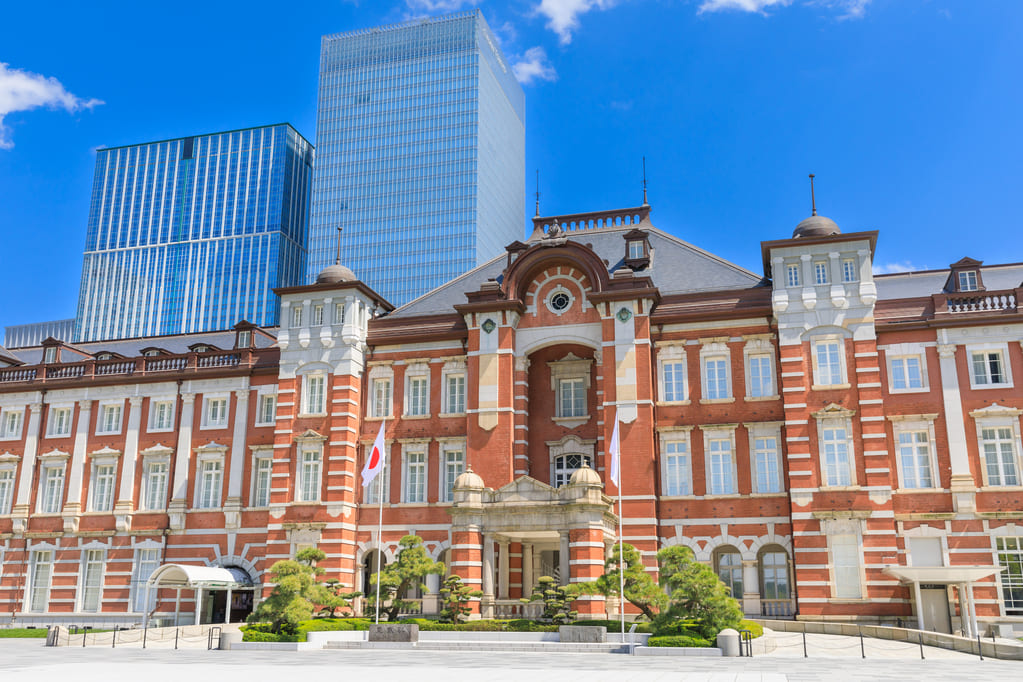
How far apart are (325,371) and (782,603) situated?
21.8 metres

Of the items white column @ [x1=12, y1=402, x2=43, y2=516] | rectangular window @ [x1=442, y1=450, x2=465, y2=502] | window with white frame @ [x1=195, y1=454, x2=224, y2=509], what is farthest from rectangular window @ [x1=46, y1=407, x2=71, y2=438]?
rectangular window @ [x1=442, y1=450, x2=465, y2=502]

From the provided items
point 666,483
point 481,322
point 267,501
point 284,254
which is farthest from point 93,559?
point 284,254

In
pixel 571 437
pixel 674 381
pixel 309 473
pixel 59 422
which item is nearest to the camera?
pixel 674 381

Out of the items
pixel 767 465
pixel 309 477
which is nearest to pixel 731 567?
pixel 767 465

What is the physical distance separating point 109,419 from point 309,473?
1262cm

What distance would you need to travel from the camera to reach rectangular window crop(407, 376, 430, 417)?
42062 mm

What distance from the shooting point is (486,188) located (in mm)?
129500

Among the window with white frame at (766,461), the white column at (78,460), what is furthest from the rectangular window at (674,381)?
the white column at (78,460)

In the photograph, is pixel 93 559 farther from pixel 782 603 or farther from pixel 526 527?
pixel 782 603

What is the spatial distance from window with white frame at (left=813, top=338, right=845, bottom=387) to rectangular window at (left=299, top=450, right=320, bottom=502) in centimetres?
2150

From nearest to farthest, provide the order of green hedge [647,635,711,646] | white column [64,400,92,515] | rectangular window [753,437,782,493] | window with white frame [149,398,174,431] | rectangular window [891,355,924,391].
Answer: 1. green hedge [647,635,711,646]
2. rectangular window [891,355,924,391]
3. rectangular window [753,437,782,493]
4. white column [64,400,92,515]
5. window with white frame [149,398,174,431]

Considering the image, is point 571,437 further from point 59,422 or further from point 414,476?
point 59,422

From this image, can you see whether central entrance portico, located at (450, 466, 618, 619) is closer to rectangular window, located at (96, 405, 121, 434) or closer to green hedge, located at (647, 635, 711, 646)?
green hedge, located at (647, 635, 711, 646)

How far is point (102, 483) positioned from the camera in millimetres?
45812
